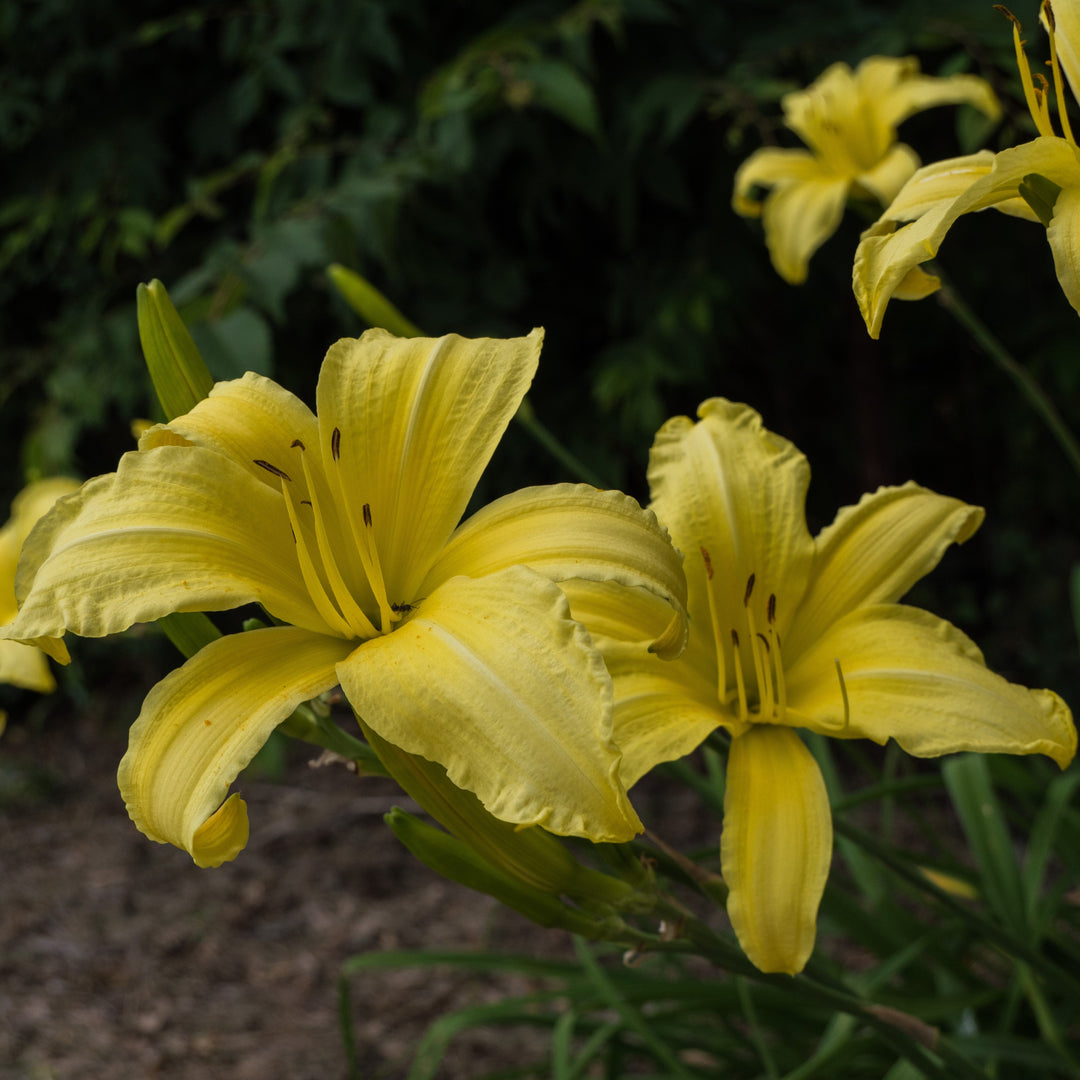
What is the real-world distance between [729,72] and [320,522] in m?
1.82

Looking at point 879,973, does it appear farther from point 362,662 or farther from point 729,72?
point 729,72

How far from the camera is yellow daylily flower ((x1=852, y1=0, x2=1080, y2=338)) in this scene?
0.59 meters

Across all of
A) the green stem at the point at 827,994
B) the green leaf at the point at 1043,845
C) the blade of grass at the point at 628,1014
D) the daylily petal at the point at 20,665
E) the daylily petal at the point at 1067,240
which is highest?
the daylily petal at the point at 1067,240

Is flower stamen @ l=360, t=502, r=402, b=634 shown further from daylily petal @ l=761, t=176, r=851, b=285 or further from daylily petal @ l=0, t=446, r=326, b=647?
daylily petal @ l=761, t=176, r=851, b=285

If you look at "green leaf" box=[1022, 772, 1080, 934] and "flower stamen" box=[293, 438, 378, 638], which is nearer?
"flower stamen" box=[293, 438, 378, 638]

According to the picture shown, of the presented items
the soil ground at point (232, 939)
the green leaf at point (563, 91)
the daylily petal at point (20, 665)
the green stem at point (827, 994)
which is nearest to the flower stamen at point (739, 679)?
the green stem at point (827, 994)

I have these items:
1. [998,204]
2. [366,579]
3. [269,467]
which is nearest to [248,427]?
[269,467]

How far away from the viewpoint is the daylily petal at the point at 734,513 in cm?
85

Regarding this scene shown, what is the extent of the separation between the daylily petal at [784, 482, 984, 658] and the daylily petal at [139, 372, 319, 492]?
16.0 inches

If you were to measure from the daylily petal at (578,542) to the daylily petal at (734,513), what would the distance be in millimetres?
196

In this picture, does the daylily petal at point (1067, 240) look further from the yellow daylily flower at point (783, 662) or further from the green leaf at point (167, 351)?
the green leaf at point (167, 351)

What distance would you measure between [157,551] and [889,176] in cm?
113

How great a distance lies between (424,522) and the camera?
0.72m

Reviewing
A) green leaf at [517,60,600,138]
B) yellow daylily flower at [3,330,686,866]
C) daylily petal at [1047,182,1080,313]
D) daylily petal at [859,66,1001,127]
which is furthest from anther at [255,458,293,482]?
green leaf at [517,60,600,138]
